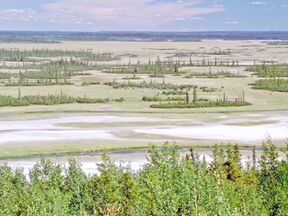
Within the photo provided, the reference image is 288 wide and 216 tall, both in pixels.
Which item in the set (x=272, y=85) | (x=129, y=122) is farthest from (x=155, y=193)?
(x=272, y=85)

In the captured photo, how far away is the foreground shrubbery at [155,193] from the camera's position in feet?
100

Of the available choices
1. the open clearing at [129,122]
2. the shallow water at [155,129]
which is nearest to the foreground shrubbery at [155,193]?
the open clearing at [129,122]

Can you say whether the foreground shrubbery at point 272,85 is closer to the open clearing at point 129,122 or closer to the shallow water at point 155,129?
the open clearing at point 129,122

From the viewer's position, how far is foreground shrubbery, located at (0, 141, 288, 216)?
30.5m

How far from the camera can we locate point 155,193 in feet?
96.4

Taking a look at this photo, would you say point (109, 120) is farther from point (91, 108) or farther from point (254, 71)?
point (254, 71)

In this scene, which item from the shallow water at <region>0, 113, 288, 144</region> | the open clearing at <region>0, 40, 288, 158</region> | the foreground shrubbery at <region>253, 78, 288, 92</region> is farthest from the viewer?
the foreground shrubbery at <region>253, 78, 288, 92</region>

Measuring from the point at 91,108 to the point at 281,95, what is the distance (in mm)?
41513

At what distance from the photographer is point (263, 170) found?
44781 millimetres

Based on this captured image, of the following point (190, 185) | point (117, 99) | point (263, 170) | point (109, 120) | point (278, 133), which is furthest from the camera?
point (117, 99)

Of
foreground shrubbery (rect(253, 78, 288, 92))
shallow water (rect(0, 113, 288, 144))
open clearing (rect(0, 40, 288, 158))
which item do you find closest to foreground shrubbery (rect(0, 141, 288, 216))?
open clearing (rect(0, 40, 288, 158))

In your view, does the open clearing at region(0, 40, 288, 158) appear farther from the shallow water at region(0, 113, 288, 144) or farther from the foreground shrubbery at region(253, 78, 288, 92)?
the foreground shrubbery at region(253, 78, 288, 92)

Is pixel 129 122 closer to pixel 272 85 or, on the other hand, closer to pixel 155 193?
pixel 272 85

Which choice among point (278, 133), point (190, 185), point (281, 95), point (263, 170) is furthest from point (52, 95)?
point (190, 185)
